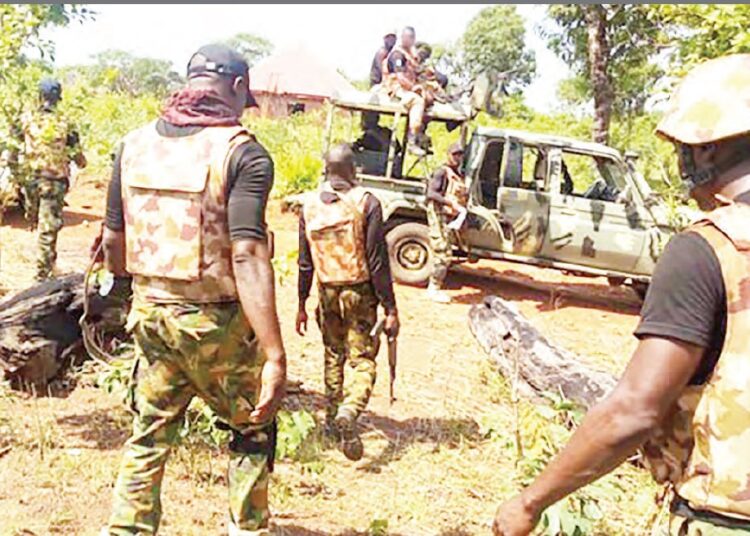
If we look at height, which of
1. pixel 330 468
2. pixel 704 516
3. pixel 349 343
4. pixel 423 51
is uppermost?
pixel 423 51

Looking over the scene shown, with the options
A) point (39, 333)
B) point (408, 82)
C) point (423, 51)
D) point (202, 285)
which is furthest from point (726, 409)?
point (423, 51)

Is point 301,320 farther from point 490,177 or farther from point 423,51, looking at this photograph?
point 423,51

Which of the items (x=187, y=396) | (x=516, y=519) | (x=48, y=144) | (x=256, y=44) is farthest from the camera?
(x=256, y=44)

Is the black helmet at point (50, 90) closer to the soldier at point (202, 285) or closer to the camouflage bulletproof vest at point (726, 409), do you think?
the soldier at point (202, 285)

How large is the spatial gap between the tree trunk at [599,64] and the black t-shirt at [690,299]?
14155 mm

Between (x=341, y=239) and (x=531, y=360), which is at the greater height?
(x=341, y=239)

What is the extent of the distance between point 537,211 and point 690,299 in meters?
7.96

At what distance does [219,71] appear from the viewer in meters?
2.96

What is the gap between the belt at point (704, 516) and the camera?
5.56 ft

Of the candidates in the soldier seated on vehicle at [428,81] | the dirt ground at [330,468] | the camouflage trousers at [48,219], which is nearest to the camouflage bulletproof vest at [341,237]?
the dirt ground at [330,468]

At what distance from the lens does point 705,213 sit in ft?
5.83

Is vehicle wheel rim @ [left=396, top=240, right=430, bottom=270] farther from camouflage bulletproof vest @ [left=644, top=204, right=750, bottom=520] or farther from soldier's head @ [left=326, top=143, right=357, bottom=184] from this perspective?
camouflage bulletproof vest @ [left=644, top=204, right=750, bottom=520]

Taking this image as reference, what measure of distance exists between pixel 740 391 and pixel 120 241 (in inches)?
88.1

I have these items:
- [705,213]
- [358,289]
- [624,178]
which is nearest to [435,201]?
[624,178]
